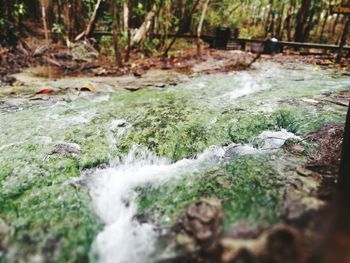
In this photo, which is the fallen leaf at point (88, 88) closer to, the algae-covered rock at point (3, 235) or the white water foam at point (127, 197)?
the white water foam at point (127, 197)

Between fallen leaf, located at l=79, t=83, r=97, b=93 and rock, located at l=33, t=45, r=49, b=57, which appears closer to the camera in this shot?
fallen leaf, located at l=79, t=83, r=97, b=93

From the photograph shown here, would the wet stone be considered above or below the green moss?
below

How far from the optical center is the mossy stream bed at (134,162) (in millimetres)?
2578

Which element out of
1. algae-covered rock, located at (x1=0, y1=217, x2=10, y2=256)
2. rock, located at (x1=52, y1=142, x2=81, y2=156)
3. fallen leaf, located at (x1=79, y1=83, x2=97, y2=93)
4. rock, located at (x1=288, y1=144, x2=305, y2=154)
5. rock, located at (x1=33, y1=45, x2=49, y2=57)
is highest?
rock, located at (x1=33, y1=45, x2=49, y2=57)

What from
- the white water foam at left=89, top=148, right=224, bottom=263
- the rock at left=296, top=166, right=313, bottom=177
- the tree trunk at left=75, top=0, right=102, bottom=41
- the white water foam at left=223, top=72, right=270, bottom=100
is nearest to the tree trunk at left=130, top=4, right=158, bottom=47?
the tree trunk at left=75, top=0, right=102, bottom=41

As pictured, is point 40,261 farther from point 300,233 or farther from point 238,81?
point 238,81

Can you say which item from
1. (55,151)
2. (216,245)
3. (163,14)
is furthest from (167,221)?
(163,14)

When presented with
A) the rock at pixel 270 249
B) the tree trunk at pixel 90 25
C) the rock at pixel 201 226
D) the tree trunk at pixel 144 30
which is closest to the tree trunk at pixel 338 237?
the rock at pixel 270 249

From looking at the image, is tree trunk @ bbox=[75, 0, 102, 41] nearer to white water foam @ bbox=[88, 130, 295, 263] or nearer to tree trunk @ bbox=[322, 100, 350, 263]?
white water foam @ bbox=[88, 130, 295, 263]

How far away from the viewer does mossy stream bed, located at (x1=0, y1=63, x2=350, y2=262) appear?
2578 mm

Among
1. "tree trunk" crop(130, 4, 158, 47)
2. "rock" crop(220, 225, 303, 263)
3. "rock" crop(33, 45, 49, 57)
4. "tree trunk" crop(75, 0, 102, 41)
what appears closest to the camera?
"rock" crop(220, 225, 303, 263)

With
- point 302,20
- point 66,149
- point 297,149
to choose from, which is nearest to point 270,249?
point 297,149

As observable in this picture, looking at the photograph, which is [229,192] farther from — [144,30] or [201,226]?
[144,30]

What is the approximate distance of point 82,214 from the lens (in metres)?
2.82
